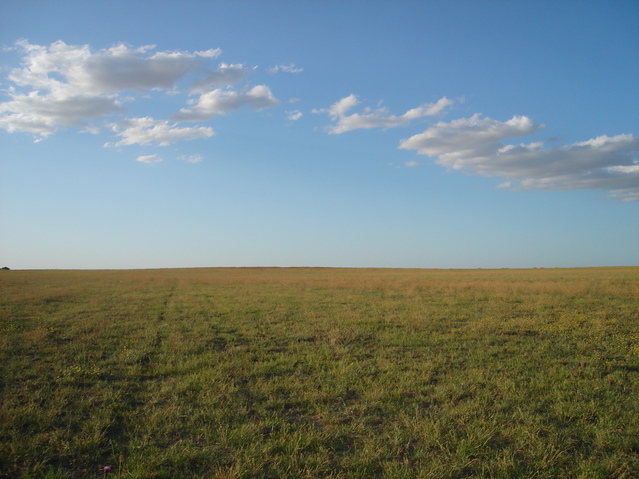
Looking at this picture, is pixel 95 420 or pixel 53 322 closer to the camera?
pixel 95 420

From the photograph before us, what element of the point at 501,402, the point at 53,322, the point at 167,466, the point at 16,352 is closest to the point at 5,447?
the point at 167,466

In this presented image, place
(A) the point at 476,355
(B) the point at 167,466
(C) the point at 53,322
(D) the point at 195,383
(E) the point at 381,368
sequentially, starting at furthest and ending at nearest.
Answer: (C) the point at 53,322 < (A) the point at 476,355 < (E) the point at 381,368 < (D) the point at 195,383 < (B) the point at 167,466

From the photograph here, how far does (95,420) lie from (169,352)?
4.19 meters

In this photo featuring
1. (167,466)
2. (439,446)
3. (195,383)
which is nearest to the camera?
(167,466)

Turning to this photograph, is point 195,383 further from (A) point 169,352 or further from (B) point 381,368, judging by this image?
(B) point 381,368

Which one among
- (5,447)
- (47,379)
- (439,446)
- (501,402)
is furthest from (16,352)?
(501,402)

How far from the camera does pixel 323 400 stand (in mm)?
6684

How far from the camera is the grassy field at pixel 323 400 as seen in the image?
4.73 meters

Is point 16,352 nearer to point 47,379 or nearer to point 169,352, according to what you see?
point 47,379

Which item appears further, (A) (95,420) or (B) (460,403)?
(B) (460,403)

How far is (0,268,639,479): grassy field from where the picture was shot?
4727 mm

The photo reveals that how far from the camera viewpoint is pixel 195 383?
7441 millimetres

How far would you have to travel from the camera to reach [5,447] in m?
4.91

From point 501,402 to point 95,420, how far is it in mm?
6081
